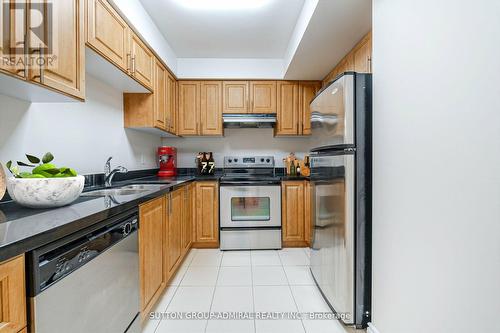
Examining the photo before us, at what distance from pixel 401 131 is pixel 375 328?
118cm

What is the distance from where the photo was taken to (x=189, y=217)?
2.96 m

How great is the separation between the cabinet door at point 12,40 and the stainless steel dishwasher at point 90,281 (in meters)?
0.69

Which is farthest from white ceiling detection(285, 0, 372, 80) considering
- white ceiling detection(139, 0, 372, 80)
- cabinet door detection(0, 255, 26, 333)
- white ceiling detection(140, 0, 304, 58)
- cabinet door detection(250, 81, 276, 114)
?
cabinet door detection(0, 255, 26, 333)

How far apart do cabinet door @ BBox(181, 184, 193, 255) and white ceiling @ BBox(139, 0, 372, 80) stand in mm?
1644

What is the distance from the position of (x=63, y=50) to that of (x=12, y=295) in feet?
3.61

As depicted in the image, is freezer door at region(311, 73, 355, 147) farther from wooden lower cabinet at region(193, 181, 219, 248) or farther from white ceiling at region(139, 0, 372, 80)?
wooden lower cabinet at region(193, 181, 219, 248)

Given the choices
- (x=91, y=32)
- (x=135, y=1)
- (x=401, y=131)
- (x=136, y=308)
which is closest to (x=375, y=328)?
(x=401, y=131)

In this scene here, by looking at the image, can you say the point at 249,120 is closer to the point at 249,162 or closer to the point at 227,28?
the point at 249,162

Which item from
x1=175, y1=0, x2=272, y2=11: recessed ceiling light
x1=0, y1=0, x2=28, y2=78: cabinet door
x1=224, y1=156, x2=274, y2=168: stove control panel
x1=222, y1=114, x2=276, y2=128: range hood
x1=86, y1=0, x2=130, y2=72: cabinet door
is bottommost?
x1=224, y1=156, x2=274, y2=168: stove control panel

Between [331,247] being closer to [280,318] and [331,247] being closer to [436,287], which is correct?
[280,318]

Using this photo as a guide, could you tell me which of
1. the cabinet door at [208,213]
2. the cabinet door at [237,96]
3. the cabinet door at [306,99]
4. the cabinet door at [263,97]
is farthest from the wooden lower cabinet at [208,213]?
the cabinet door at [306,99]

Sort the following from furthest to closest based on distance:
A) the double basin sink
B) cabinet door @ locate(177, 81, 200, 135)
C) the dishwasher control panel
Result: cabinet door @ locate(177, 81, 200, 135), the double basin sink, the dishwasher control panel

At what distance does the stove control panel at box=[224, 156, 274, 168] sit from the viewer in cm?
363

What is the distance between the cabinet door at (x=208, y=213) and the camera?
3.07m
